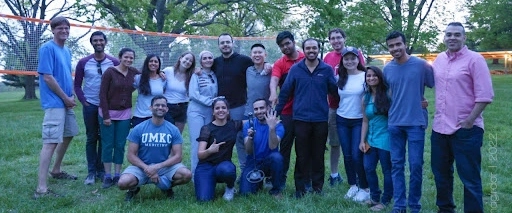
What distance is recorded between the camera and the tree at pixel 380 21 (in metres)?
18.7

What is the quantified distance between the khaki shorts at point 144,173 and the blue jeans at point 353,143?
173 centimetres

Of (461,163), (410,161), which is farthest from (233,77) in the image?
(461,163)

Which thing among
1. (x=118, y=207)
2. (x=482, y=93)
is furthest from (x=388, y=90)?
(x=118, y=207)

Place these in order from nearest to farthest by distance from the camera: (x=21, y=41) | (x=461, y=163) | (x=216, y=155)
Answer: (x=461, y=163) → (x=216, y=155) → (x=21, y=41)

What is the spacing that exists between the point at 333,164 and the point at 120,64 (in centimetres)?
275

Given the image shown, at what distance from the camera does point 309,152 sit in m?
5.02

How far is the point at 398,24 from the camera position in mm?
20516

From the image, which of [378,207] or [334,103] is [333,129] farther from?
[378,207]

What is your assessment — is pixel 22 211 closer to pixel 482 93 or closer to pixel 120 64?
pixel 120 64

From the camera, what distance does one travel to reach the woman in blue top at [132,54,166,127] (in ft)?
18.0

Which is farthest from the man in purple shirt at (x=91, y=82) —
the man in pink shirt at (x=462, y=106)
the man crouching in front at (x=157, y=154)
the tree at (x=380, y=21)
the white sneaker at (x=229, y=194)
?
the tree at (x=380, y=21)

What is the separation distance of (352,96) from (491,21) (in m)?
32.9

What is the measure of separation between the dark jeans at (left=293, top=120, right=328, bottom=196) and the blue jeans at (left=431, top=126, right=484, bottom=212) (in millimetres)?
1158

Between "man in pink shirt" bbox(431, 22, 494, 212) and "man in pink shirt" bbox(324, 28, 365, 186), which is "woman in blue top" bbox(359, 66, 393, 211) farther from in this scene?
"man in pink shirt" bbox(324, 28, 365, 186)
